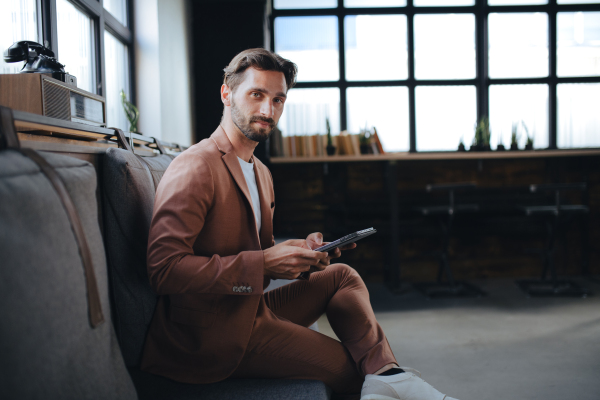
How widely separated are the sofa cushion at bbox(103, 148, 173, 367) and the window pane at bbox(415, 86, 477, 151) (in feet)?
12.7

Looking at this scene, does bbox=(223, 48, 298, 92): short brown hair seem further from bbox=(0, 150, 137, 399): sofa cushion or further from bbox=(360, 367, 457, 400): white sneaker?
bbox=(360, 367, 457, 400): white sneaker

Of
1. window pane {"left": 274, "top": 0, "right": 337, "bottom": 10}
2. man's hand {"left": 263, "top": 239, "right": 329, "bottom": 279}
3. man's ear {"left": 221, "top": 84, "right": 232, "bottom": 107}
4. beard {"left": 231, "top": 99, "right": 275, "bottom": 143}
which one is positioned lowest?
man's hand {"left": 263, "top": 239, "right": 329, "bottom": 279}

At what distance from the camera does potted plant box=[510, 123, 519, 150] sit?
4106 mm

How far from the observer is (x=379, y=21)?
4445 millimetres

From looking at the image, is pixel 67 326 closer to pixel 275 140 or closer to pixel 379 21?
pixel 275 140

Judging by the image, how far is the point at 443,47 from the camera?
4449 millimetres

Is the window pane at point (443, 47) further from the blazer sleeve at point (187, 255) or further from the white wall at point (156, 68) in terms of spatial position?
the blazer sleeve at point (187, 255)

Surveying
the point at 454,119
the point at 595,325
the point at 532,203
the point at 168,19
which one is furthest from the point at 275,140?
the point at 595,325

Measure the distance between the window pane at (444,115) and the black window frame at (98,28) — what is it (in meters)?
2.91

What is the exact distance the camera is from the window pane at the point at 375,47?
14.5 ft

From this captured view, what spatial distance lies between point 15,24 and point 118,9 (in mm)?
1438

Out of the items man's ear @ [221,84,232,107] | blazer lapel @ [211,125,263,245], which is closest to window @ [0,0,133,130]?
man's ear @ [221,84,232,107]

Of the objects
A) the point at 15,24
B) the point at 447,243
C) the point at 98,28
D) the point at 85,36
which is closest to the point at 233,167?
the point at 15,24

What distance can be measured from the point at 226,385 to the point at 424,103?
4059 millimetres
